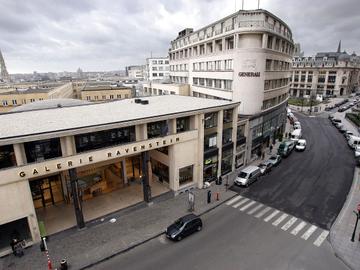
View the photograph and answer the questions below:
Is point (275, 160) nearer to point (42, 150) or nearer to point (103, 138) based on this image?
point (103, 138)

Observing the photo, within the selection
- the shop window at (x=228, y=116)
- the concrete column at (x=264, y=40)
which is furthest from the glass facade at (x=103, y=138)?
the concrete column at (x=264, y=40)

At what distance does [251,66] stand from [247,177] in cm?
1825

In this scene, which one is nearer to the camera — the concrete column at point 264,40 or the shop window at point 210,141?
the shop window at point 210,141

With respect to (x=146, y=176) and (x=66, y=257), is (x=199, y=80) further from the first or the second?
(x=66, y=257)

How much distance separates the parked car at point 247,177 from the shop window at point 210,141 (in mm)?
5503

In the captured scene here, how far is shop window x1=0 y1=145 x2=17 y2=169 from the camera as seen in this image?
58.0 feet

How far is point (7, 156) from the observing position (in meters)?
17.9

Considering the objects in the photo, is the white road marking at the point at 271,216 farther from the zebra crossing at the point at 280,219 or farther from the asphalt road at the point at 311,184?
the asphalt road at the point at 311,184

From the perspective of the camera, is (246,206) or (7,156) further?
(246,206)

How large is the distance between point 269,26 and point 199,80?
810 inches

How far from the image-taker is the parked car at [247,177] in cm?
3005

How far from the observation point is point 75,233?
2145 cm

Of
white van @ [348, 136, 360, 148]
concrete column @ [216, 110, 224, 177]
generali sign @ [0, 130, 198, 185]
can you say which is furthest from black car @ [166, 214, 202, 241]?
white van @ [348, 136, 360, 148]

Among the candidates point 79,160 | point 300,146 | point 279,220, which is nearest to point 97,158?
point 79,160
